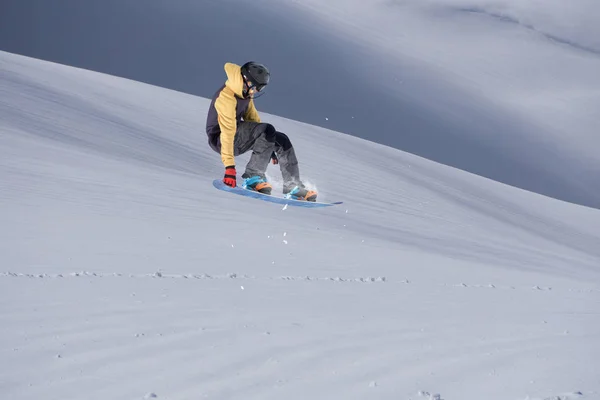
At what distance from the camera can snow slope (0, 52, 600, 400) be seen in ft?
7.85

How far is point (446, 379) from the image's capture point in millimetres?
2469

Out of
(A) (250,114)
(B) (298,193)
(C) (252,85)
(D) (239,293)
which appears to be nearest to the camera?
(D) (239,293)

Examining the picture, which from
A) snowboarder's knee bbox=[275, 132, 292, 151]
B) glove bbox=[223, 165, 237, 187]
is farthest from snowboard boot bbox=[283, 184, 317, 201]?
glove bbox=[223, 165, 237, 187]

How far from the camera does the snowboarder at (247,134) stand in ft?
19.8

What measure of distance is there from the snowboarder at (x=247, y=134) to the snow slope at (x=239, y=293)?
0.28 meters

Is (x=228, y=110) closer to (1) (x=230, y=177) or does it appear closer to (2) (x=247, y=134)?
(2) (x=247, y=134)

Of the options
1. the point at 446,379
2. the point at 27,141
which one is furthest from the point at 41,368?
the point at 27,141

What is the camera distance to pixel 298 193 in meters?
6.86

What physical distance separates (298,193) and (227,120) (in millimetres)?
1125

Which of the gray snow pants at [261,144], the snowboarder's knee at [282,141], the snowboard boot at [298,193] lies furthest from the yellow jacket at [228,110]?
the snowboard boot at [298,193]

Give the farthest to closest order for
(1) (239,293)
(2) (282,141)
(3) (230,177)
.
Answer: (2) (282,141), (3) (230,177), (1) (239,293)

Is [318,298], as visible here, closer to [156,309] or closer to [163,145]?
[156,309]

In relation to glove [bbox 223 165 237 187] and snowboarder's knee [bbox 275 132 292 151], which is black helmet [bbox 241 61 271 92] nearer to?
snowboarder's knee [bbox 275 132 292 151]

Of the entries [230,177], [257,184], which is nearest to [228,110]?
[230,177]
